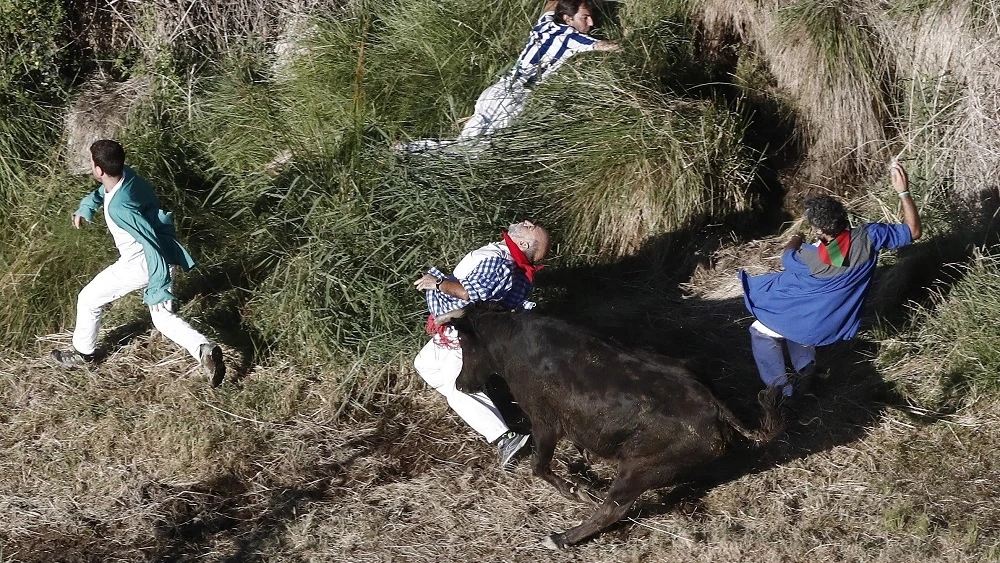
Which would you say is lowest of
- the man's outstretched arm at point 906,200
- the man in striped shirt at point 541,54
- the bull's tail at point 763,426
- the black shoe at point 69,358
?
the black shoe at point 69,358

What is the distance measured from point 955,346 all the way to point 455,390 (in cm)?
274

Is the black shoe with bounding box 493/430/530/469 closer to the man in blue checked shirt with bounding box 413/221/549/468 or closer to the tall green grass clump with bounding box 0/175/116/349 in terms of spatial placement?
the man in blue checked shirt with bounding box 413/221/549/468

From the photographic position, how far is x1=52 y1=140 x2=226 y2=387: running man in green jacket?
18.3 ft

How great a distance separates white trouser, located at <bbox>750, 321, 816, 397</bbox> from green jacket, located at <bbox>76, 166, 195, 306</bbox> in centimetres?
321

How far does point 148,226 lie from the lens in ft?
18.4

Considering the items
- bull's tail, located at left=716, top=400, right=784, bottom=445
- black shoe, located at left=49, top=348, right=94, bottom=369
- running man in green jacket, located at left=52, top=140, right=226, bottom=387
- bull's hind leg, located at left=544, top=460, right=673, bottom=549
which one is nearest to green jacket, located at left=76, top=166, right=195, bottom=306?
running man in green jacket, located at left=52, top=140, right=226, bottom=387

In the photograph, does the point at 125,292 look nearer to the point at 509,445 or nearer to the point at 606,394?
the point at 509,445

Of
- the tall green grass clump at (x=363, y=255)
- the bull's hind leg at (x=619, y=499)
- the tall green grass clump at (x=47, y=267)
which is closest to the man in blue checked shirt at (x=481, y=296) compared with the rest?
the tall green grass clump at (x=363, y=255)

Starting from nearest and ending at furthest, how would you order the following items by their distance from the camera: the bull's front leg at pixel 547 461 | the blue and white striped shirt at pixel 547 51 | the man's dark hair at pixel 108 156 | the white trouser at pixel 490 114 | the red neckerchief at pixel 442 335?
the bull's front leg at pixel 547 461 → the red neckerchief at pixel 442 335 → the man's dark hair at pixel 108 156 → the white trouser at pixel 490 114 → the blue and white striped shirt at pixel 547 51

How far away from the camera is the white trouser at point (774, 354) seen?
17.5 ft

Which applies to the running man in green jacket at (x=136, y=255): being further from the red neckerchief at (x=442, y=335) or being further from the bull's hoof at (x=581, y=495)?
the bull's hoof at (x=581, y=495)

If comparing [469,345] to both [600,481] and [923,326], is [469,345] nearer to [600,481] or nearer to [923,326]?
[600,481]

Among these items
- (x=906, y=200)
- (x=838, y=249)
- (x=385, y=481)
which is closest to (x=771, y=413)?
(x=838, y=249)

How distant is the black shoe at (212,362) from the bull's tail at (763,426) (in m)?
2.83
